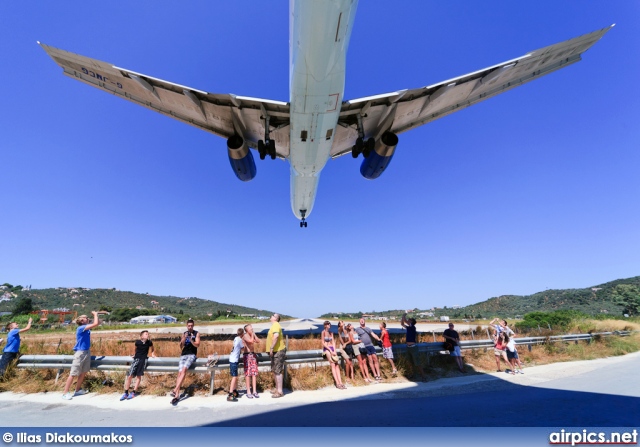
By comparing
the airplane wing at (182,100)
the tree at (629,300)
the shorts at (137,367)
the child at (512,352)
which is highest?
the airplane wing at (182,100)

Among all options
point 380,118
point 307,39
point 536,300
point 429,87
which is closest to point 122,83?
point 307,39

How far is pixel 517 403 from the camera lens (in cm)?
507

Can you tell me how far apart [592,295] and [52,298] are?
171526mm

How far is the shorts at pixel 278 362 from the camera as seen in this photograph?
6143 mm

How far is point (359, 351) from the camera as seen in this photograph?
7555mm

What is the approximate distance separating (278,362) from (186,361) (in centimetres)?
207

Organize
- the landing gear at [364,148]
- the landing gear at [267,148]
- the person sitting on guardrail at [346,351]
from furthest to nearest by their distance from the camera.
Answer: the landing gear at [364,148] → the landing gear at [267,148] → the person sitting on guardrail at [346,351]

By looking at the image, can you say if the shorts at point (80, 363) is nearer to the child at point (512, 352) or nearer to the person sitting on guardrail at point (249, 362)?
the person sitting on guardrail at point (249, 362)

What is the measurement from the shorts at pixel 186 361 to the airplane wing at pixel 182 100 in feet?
27.1

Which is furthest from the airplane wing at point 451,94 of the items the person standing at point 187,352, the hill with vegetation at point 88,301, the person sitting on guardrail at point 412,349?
the hill with vegetation at point 88,301

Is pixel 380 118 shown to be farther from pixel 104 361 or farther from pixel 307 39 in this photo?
pixel 104 361

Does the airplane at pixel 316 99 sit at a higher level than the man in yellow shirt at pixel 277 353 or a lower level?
higher

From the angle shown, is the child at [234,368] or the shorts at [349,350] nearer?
the child at [234,368]

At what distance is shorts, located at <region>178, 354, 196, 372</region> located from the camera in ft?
19.8
